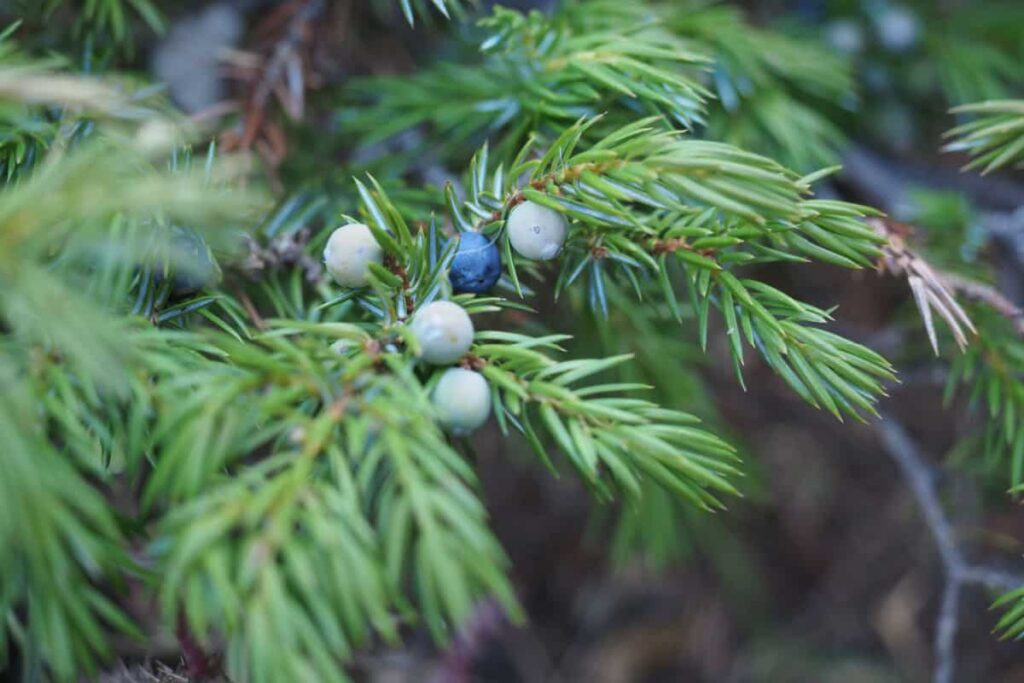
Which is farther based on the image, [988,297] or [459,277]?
[988,297]

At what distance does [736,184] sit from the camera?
0.44 meters

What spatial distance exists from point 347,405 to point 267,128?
1.54 feet

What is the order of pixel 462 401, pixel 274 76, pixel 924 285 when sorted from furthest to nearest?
pixel 274 76
pixel 924 285
pixel 462 401

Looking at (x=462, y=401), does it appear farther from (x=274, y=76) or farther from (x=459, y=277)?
(x=274, y=76)

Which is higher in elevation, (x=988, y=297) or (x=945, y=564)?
(x=988, y=297)

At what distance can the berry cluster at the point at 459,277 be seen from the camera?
45cm

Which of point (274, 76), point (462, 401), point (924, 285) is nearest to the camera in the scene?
point (462, 401)

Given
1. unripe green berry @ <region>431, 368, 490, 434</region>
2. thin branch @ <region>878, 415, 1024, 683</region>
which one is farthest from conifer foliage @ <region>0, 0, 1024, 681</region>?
thin branch @ <region>878, 415, 1024, 683</region>

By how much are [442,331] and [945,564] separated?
695 millimetres

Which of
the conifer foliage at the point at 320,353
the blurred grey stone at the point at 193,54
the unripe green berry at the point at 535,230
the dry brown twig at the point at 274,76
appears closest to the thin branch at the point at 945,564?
the conifer foliage at the point at 320,353

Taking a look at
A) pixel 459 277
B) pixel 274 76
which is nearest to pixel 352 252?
pixel 459 277

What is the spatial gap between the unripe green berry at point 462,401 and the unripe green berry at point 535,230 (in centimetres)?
10

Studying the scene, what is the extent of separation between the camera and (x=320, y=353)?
0.45m

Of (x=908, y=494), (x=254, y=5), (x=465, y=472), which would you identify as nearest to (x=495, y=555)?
(x=465, y=472)
